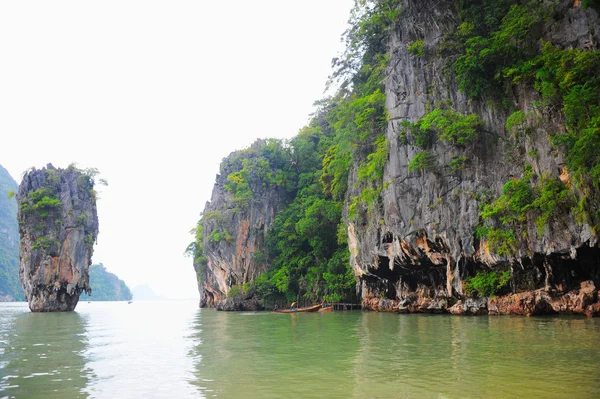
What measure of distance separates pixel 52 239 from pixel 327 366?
1508 inches

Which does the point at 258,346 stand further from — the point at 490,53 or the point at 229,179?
the point at 229,179

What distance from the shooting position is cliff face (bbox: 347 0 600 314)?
55.8 feet

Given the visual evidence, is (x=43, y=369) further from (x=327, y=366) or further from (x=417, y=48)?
(x=417, y=48)

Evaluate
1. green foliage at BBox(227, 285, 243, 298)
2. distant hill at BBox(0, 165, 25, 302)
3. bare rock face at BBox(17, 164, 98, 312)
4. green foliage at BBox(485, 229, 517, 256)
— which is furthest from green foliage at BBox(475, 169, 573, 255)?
distant hill at BBox(0, 165, 25, 302)

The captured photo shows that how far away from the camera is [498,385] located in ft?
21.8

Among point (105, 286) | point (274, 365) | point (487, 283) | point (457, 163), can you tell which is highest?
point (457, 163)

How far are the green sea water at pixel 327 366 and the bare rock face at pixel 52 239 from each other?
28.1 metres

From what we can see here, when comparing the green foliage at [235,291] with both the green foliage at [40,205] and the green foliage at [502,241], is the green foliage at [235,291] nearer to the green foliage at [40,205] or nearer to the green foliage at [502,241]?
the green foliage at [40,205]

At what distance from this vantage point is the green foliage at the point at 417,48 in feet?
77.2

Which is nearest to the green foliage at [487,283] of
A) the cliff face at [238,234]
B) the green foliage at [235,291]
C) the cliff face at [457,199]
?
the cliff face at [457,199]

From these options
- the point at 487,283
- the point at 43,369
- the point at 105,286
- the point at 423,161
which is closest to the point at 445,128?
the point at 423,161

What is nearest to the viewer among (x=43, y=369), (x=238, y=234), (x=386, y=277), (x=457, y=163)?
(x=43, y=369)

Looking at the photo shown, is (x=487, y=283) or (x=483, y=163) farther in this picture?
(x=483, y=163)

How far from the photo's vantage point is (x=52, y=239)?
39.8 metres
